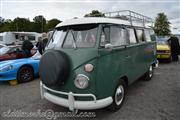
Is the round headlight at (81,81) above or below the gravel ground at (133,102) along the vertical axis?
above

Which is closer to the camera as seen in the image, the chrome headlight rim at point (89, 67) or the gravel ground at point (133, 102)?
the chrome headlight rim at point (89, 67)

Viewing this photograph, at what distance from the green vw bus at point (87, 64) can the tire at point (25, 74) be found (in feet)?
9.26

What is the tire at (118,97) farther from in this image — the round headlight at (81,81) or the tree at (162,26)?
the tree at (162,26)

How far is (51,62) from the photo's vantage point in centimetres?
321

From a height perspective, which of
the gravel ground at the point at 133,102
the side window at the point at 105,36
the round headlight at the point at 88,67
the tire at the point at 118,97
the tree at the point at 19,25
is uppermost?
the tree at the point at 19,25

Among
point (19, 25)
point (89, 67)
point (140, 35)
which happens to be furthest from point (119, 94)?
point (19, 25)

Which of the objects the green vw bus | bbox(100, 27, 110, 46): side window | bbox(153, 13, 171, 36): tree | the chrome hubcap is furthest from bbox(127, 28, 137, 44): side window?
Result: bbox(153, 13, 171, 36): tree

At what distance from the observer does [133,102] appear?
4.20 meters

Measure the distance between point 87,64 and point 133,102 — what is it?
1.98 metres

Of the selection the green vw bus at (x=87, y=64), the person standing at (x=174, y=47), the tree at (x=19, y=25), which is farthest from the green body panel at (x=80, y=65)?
the tree at (x=19, y=25)

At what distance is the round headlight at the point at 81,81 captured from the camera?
2989 mm

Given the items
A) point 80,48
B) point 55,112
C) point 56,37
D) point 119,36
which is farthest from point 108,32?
point 55,112

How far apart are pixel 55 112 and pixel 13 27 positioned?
53.9 metres

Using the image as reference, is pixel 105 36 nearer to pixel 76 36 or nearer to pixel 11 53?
pixel 76 36
